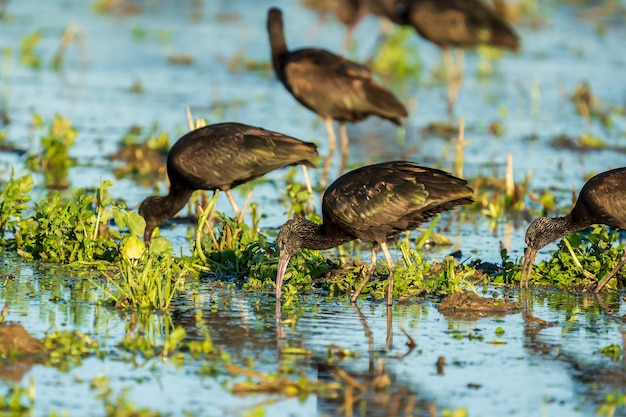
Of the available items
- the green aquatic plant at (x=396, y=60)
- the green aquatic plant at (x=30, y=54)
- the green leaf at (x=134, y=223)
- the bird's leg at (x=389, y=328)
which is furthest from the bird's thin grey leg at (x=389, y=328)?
the green aquatic plant at (x=396, y=60)

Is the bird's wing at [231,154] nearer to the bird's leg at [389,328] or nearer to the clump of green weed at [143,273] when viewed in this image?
the clump of green weed at [143,273]

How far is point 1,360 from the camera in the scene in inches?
245

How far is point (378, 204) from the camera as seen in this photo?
793cm

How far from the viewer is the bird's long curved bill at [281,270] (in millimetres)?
7826

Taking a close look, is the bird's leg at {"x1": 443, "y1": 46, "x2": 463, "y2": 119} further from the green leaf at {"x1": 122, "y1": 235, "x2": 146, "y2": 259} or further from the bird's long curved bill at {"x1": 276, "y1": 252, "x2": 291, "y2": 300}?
the green leaf at {"x1": 122, "y1": 235, "x2": 146, "y2": 259}

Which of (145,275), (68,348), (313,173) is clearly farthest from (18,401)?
(313,173)

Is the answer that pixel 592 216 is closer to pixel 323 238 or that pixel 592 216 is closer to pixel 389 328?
pixel 323 238

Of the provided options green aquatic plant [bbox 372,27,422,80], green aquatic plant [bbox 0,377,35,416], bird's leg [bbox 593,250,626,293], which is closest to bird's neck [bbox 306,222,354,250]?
bird's leg [bbox 593,250,626,293]

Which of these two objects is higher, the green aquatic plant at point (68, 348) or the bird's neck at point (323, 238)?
the bird's neck at point (323, 238)

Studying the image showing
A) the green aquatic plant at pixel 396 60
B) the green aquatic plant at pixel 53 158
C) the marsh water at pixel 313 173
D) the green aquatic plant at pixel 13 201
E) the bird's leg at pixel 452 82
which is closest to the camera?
the marsh water at pixel 313 173

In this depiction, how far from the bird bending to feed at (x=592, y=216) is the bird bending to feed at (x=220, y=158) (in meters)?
1.88

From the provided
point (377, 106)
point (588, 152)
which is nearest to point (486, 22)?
point (588, 152)

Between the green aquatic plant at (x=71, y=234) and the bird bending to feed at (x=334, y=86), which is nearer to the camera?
the green aquatic plant at (x=71, y=234)

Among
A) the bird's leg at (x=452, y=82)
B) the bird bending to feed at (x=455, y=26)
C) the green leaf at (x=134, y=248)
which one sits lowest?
the green leaf at (x=134, y=248)
